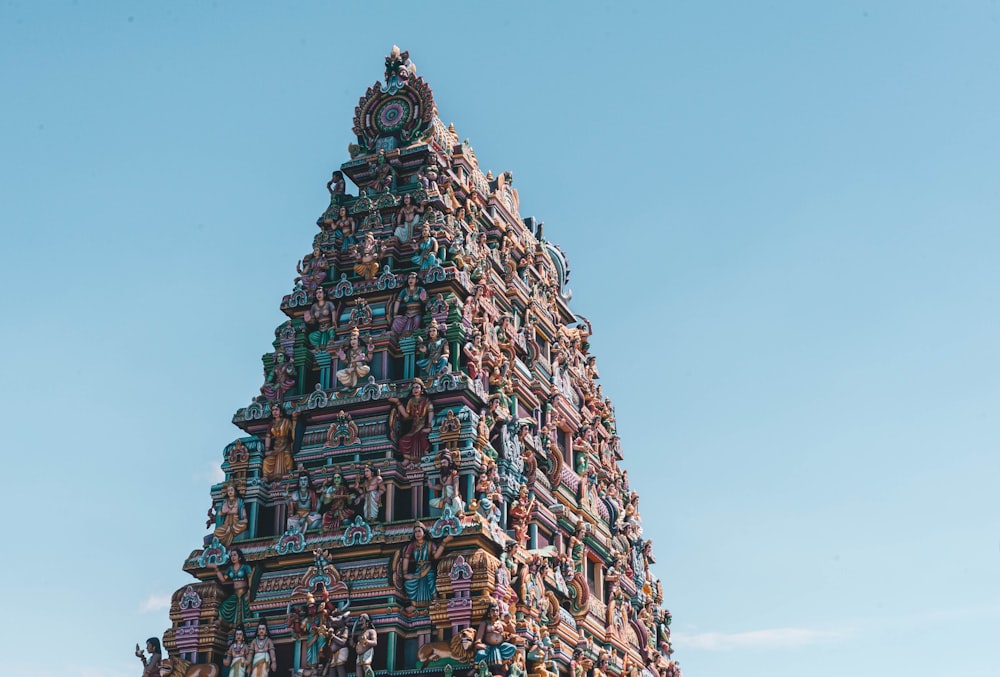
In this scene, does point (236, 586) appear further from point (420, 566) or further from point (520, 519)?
point (520, 519)

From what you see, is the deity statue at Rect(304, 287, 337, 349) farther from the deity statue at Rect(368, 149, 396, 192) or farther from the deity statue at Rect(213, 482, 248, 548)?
the deity statue at Rect(213, 482, 248, 548)

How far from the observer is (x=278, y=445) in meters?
33.9

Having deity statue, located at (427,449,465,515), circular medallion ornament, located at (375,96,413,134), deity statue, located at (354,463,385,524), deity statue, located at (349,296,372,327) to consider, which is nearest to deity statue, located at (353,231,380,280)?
deity statue, located at (349,296,372,327)

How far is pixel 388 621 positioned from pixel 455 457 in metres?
4.13

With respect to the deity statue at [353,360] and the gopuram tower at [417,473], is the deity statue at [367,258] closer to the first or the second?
the gopuram tower at [417,473]

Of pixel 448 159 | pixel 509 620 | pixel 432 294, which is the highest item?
pixel 448 159

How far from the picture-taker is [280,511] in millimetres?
33281

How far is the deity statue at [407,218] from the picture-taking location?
3678 centimetres

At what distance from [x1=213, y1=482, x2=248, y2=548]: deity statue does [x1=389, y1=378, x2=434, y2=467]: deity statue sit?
167 inches

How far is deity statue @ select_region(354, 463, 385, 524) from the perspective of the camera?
3177cm

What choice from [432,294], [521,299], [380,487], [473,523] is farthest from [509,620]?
[521,299]

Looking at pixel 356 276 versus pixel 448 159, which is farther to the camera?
pixel 448 159

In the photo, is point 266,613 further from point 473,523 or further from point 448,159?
point 448,159

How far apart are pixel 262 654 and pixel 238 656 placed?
62 cm
